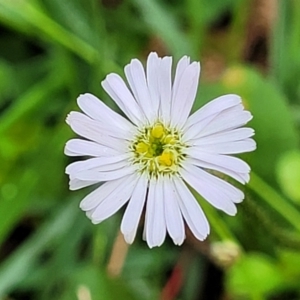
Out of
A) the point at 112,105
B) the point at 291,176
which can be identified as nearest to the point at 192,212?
the point at 291,176

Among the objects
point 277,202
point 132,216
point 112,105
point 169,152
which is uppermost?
point 112,105

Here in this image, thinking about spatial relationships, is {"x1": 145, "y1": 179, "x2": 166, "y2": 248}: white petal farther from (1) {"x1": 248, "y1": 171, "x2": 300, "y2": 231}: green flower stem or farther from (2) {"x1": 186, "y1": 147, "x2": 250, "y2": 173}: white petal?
(1) {"x1": 248, "y1": 171, "x2": 300, "y2": 231}: green flower stem

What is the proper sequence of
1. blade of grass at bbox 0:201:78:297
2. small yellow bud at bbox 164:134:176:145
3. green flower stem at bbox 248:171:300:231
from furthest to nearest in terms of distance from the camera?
blade of grass at bbox 0:201:78:297, green flower stem at bbox 248:171:300:231, small yellow bud at bbox 164:134:176:145

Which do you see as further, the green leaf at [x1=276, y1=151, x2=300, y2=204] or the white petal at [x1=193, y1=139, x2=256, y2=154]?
the green leaf at [x1=276, y1=151, x2=300, y2=204]

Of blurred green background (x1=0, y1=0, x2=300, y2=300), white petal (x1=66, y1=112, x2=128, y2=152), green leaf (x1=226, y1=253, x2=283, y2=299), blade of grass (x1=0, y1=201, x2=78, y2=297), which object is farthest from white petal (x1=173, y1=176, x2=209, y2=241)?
blade of grass (x1=0, y1=201, x2=78, y2=297)

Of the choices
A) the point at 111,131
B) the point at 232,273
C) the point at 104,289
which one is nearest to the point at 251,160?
the point at 232,273

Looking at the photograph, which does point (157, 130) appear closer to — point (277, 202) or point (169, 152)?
point (169, 152)

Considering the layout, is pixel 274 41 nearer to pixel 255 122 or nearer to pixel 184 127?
pixel 255 122
